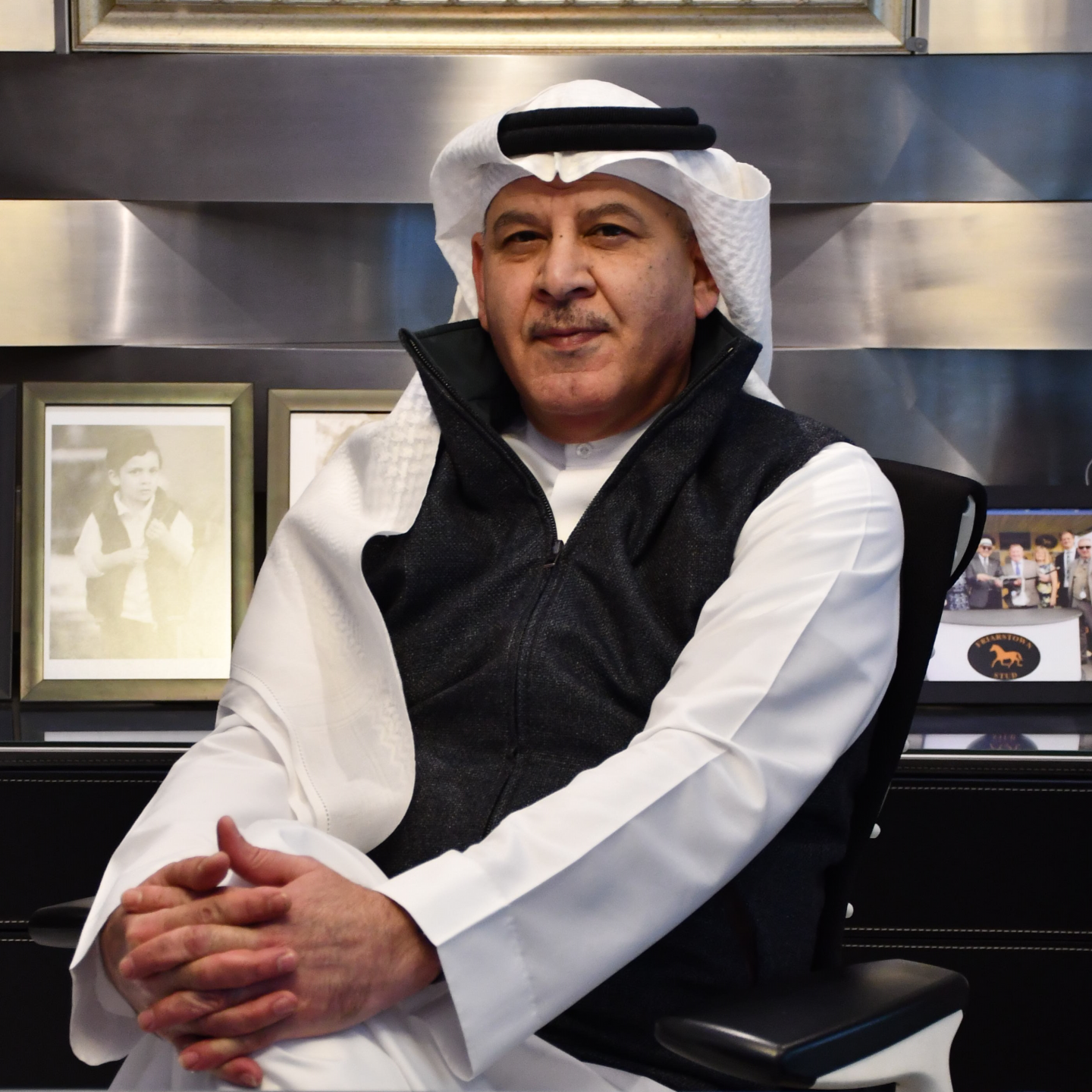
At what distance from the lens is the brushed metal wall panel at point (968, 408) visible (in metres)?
2.57

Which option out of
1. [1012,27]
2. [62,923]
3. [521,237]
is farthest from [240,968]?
[1012,27]

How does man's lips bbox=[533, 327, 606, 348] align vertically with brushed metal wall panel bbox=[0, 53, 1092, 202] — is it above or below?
below

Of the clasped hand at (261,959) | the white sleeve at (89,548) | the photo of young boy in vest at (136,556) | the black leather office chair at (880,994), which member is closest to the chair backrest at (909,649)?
the black leather office chair at (880,994)

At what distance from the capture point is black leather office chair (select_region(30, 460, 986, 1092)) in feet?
3.35

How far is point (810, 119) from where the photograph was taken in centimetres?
253

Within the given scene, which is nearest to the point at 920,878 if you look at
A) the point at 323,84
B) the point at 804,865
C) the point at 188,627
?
the point at 804,865

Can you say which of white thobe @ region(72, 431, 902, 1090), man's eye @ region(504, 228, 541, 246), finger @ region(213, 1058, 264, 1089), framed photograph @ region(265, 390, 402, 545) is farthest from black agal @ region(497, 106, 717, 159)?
finger @ region(213, 1058, 264, 1089)

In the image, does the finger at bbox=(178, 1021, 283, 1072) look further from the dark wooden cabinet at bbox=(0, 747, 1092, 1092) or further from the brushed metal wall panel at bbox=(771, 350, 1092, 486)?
the brushed metal wall panel at bbox=(771, 350, 1092, 486)

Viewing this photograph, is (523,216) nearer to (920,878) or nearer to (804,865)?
(804,865)

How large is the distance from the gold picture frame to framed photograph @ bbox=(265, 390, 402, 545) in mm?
684

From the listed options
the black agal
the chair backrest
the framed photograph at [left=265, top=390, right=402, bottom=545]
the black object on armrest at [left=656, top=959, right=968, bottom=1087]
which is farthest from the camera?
the framed photograph at [left=265, top=390, right=402, bottom=545]

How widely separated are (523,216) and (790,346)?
39.3 inches

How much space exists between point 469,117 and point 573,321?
3.34 ft

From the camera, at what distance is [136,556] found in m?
2.46
